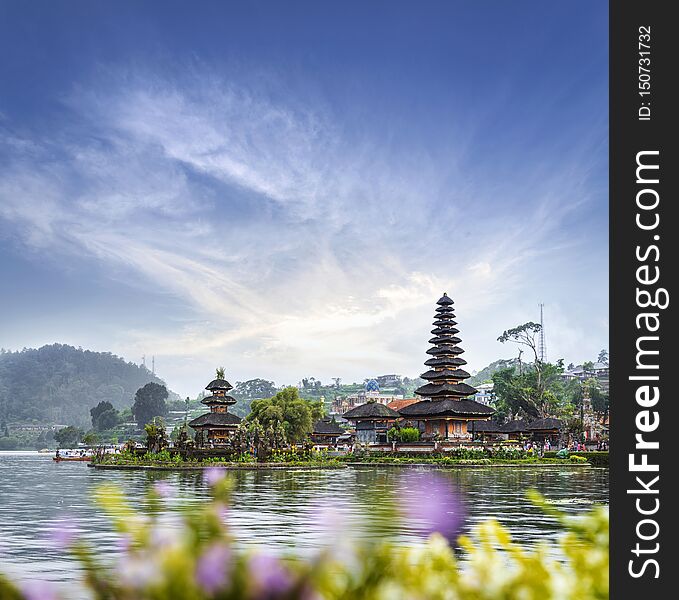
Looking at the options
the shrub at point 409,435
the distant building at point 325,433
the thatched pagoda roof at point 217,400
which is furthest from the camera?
the distant building at point 325,433

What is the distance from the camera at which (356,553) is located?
7.02 feet

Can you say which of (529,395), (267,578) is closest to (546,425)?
(529,395)

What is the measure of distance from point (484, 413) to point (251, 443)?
57.4 ft

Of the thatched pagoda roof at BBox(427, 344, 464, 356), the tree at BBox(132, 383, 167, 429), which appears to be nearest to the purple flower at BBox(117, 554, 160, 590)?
the thatched pagoda roof at BBox(427, 344, 464, 356)

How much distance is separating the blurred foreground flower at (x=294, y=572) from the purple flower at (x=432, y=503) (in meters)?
5.47

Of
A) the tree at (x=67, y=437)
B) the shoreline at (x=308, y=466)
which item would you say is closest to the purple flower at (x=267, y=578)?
the shoreline at (x=308, y=466)

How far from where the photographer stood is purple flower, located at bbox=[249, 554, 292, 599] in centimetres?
169

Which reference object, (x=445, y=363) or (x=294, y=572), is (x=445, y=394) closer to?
(x=445, y=363)

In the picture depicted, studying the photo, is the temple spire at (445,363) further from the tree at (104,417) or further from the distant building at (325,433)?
the tree at (104,417)

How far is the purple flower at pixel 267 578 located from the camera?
1686mm

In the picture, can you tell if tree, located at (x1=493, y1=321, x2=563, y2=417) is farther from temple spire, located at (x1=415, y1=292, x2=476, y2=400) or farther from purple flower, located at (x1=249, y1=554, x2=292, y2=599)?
purple flower, located at (x1=249, y1=554, x2=292, y2=599)

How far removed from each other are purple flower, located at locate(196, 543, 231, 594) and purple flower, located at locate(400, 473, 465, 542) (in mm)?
6671
